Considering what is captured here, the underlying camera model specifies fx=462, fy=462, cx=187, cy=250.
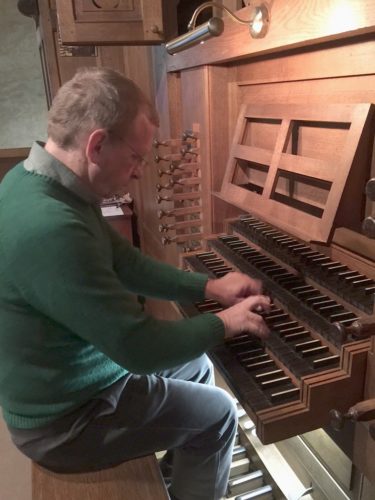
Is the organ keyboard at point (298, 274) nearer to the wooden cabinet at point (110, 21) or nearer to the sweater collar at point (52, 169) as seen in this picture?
the sweater collar at point (52, 169)

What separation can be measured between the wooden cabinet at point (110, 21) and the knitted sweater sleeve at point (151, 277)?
1.15 meters

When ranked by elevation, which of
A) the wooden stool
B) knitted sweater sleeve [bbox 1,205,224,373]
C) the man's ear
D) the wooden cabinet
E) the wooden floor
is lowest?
the wooden floor

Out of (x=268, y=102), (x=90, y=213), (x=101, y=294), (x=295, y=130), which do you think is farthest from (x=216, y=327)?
(x=268, y=102)

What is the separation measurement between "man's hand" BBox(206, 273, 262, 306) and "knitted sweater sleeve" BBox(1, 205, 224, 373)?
1.30 ft

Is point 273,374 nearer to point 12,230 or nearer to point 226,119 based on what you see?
point 12,230

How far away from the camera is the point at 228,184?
1.86m

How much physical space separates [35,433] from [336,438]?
2.50 feet

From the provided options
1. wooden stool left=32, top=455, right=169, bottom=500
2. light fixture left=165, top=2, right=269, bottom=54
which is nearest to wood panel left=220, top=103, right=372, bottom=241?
light fixture left=165, top=2, right=269, bottom=54

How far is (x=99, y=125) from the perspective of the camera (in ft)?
3.27

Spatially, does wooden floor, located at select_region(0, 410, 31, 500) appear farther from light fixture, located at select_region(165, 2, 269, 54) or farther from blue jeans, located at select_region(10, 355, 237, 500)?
light fixture, located at select_region(165, 2, 269, 54)

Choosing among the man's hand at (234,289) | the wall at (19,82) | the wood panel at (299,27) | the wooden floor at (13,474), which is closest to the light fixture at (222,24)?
the wood panel at (299,27)

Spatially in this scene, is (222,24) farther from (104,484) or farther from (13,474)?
(13,474)

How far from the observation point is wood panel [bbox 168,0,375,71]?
3.63 ft

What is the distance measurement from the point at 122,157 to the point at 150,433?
690 mm
